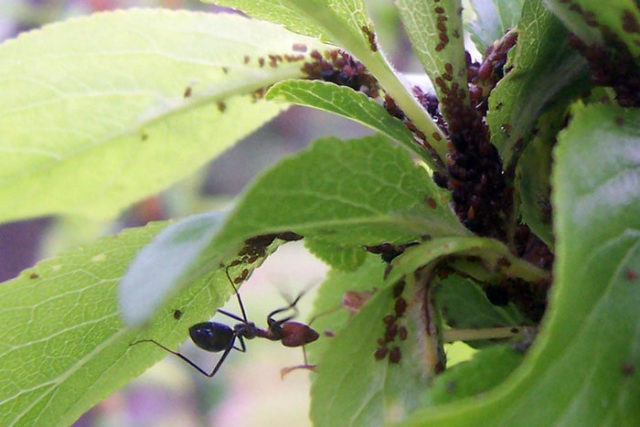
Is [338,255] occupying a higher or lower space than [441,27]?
lower

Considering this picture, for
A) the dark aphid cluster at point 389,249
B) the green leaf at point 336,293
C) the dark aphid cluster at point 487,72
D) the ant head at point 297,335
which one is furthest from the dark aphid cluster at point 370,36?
the ant head at point 297,335

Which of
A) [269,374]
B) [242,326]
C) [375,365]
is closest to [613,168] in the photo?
[375,365]

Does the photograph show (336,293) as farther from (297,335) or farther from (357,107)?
(357,107)

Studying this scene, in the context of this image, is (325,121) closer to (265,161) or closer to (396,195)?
(265,161)

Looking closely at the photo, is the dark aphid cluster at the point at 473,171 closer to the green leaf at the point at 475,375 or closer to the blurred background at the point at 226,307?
the green leaf at the point at 475,375

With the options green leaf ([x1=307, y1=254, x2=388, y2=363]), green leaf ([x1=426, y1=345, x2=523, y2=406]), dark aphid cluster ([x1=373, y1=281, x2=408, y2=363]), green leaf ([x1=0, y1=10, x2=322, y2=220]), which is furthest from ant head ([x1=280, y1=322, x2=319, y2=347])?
green leaf ([x1=426, y1=345, x2=523, y2=406])

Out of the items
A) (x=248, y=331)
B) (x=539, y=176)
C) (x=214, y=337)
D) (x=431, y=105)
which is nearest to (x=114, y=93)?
(x=431, y=105)
